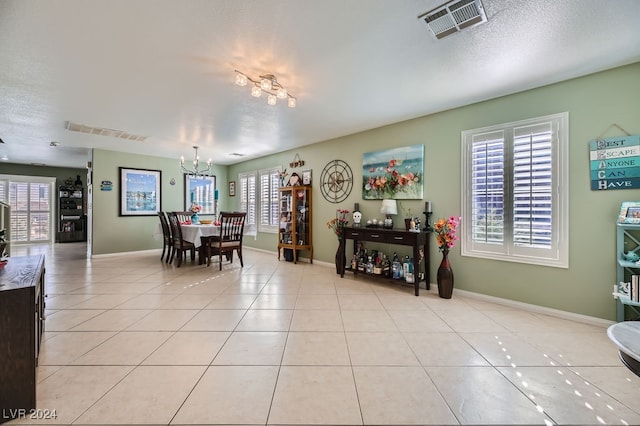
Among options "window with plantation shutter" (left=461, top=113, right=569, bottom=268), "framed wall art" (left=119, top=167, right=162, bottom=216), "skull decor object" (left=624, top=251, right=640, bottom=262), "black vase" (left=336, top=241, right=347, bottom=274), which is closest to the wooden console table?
"black vase" (left=336, top=241, right=347, bottom=274)

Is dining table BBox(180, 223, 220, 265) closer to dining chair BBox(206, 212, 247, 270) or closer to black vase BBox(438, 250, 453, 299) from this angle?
dining chair BBox(206, 212, 247, 270)

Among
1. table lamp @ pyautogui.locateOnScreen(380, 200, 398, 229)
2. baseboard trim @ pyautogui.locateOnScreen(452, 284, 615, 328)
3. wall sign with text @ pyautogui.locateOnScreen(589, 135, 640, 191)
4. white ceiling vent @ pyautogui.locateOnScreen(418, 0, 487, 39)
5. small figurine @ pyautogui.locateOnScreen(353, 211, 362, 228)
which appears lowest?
baseboard trim @ pyautogui.locateOnScreen(452, 284, 615, 328)

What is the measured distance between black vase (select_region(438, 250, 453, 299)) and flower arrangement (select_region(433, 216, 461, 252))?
99 mm

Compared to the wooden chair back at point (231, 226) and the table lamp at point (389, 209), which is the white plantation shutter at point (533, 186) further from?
the wooden chair back at point (231, 226)

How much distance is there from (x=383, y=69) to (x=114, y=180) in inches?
260

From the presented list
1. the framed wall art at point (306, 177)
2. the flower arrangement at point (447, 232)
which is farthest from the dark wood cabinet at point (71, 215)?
the flower arrangement at point (447, 232)

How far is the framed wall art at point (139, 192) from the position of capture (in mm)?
6316

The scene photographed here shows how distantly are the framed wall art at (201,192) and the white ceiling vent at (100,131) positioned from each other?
2.30 meters

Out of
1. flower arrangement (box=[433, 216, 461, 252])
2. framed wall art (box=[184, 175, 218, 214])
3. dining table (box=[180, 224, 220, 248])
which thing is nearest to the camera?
flower arrangement (box=[433, 216, 461, 252])

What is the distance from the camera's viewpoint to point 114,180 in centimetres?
618

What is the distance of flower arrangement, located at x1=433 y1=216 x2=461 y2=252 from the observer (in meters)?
3.34

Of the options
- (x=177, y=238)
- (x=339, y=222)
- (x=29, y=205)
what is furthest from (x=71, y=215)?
(x=339, y=222)

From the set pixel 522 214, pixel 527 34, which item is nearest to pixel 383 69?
pixel 527 34

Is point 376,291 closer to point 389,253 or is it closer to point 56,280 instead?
point 389,253
